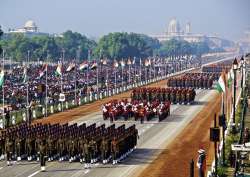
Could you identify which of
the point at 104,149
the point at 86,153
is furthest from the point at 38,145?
the point at 104,149

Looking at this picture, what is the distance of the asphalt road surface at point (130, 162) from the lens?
29219 mm

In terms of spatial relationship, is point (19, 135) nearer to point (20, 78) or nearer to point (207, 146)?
point (207, 146)

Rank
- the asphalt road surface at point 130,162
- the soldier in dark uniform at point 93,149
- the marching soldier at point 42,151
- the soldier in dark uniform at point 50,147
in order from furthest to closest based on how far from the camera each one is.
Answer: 1. the soldier in dark uniform at point 50,147
2. the soldier in dark uniform at point 93,149
3. the marching soldier at point 42,151
4. the asphalt road surface at point 130,162

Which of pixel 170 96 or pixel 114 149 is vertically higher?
pixel 114 149

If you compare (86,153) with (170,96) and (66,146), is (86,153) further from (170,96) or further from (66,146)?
(170,96)

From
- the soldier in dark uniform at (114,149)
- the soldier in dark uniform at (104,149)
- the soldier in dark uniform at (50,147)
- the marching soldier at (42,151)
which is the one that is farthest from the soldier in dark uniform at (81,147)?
the marching soldier at (42,151)

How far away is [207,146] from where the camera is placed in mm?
36500

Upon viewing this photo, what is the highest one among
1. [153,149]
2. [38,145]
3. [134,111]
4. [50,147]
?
[38,145]

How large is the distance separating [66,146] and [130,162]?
3.44 m

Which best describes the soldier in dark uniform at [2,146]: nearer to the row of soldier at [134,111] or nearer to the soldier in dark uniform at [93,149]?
the soldier in dark uniform at [93,149]

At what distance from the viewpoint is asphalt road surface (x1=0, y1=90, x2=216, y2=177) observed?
2922 cm

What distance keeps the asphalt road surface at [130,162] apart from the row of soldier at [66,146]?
58 cm

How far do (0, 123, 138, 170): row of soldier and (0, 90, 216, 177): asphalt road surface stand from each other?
0.58 meters

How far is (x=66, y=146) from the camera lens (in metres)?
32.1
